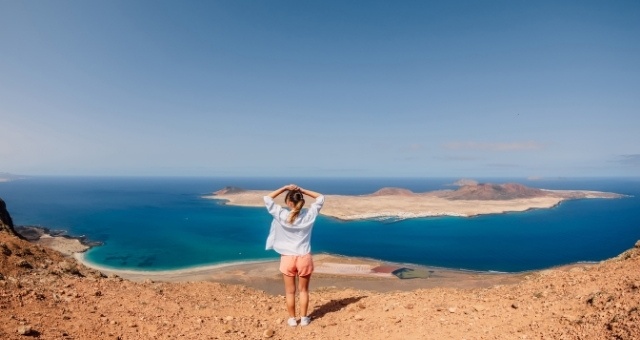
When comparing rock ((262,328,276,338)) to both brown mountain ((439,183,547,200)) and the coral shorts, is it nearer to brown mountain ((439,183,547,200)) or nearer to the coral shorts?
the coral shorts

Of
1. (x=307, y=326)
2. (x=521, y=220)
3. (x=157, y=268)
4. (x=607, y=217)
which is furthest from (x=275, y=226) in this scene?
(x=607, y=217)

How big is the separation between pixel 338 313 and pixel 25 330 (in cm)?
535

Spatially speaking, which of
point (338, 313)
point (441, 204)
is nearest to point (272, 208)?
point (338, 313)

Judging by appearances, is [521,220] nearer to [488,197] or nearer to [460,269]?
[488,197]

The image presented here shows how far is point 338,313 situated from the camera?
24.0ft

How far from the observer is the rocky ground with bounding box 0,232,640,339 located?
17.5 ft

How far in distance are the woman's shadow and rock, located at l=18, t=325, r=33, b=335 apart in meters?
4.76

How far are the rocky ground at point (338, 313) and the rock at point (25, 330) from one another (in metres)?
0.01

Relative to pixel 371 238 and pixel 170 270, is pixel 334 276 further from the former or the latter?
pixel 371 238

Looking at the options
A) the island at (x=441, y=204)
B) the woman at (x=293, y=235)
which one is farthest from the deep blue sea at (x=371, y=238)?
the woman at (x=293, y=235)

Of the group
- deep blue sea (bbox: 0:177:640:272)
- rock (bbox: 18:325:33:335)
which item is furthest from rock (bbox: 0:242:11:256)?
deep blue sea (bbox: 0:177:640:272)

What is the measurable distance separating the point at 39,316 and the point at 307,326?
4.68 m

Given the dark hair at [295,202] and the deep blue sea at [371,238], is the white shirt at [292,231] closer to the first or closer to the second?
the dark hair at [295,202]

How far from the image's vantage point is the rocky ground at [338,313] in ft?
17.5
